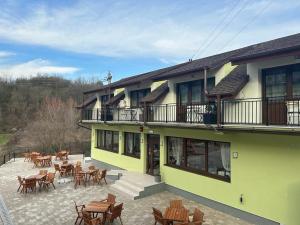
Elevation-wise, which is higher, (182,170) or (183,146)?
(183,146)

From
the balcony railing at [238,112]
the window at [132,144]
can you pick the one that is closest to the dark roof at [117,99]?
the window at [132,144]

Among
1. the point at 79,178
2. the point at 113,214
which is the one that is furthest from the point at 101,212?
the point at 79,178

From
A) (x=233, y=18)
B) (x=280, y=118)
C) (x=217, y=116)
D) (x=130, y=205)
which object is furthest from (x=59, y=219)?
(x=233, y=18)

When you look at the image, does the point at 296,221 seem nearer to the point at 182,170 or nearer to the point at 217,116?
the point at 217,116

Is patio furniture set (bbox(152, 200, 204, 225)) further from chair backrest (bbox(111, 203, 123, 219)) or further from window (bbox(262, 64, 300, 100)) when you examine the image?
window (bbox(262, 64, 300, 100))

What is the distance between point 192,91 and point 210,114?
11.5 ft

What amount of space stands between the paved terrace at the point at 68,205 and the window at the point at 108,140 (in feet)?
16.1

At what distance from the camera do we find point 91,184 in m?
18.3

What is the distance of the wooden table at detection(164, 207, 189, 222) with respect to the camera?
34.2ft

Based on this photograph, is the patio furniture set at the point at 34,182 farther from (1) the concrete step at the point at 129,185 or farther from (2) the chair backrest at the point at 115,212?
(2) the chair backrest at the point at 115,212

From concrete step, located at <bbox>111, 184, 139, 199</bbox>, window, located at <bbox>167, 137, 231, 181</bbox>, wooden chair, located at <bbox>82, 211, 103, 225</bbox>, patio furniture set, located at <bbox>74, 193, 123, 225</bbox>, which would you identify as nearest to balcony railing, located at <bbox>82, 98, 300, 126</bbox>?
window, located at <bbox>167, 137, 231, 181</bbox>

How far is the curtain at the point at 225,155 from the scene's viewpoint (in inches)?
520

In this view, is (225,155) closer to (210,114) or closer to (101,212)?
(210,114)

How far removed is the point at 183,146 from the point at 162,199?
294 centimetres
